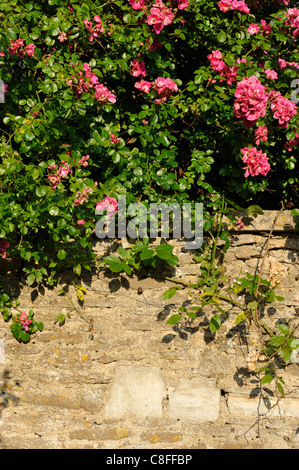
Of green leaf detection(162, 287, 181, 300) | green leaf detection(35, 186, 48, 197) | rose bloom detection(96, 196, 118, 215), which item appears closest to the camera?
green leaf detection(35, 186, 48, 197)

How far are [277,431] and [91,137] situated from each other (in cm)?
205

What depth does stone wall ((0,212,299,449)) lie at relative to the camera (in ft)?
9.05

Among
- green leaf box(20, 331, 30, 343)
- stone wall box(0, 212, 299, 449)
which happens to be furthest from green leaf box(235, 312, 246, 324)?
green leaf box(20, 331, 30, 343)

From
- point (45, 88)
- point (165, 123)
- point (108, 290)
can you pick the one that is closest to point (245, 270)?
point (108, 290)

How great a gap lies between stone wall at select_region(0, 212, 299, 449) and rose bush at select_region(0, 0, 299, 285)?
33 centimetres

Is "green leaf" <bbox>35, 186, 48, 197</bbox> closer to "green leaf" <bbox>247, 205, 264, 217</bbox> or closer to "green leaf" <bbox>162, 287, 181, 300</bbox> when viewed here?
"green leaf" <bbox>162, 287, 181, 300</bbox>

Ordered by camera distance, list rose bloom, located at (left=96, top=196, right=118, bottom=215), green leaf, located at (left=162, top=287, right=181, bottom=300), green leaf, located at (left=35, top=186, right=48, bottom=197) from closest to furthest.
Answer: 1. green leaf, located at (left=35, top=186, right=48, bottom=197)
2. rose bloom, located at (left=96, top=196, right=118, bottom=215)
3. green leaf, located at (left=162, top=287, right=181, bottom=300)

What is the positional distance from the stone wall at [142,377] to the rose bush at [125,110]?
0.33m

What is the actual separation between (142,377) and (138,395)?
11 centimetres

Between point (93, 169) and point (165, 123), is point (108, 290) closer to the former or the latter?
point (93, 169)

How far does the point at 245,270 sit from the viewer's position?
2.83 m

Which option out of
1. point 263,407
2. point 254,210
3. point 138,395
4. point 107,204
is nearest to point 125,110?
point 107,204

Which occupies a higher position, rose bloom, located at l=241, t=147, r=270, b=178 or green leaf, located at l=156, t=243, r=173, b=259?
rose bloom, located at l=241, t=147, r=270, b=178

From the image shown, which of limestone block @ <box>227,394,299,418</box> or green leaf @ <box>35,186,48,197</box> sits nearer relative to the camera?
green leaf @ <box>35,186,48,197</box>
